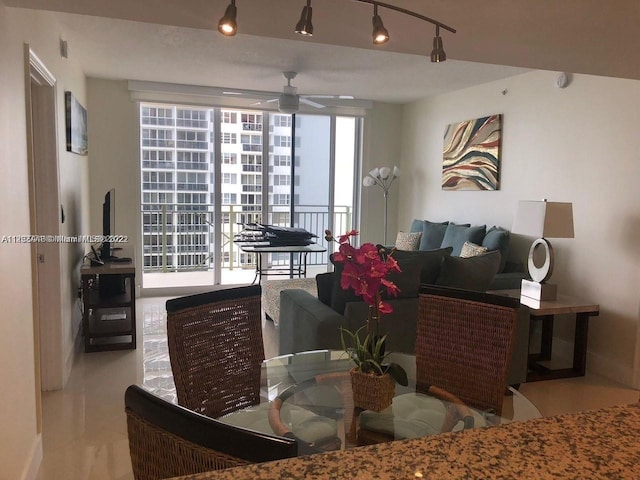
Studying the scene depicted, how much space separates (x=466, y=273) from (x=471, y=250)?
1.38 m

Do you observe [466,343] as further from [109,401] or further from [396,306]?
[109,401]

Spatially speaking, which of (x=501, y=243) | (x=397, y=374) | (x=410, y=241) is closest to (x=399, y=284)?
(x=397, y=374)

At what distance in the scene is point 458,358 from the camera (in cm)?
196

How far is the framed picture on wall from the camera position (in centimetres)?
375

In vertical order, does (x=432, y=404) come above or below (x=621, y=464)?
below

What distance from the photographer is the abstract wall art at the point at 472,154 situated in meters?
4.92

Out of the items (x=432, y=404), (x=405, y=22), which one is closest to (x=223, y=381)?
(x=432, y=404)

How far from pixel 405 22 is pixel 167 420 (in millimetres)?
2127

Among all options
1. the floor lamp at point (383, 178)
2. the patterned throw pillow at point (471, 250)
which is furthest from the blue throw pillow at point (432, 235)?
the floor lamp at point (383, 178)

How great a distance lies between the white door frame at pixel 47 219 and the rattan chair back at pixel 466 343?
2.32 metres

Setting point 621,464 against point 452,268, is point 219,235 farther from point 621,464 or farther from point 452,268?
point 621,464

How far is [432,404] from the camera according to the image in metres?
1.88

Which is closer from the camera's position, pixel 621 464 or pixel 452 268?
pixel 621 464

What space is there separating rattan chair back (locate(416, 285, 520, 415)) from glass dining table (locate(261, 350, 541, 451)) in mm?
85
